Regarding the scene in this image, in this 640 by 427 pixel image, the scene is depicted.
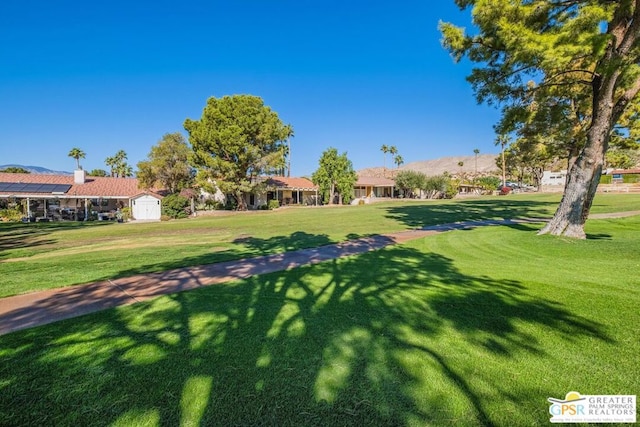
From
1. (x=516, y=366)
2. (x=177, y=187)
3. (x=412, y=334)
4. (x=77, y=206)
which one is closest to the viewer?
(x=516, y=366)

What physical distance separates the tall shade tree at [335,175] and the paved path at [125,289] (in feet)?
110

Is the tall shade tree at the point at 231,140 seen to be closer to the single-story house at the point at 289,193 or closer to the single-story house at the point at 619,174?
the single-story house at the point at 289,193

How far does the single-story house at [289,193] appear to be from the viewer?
134ft

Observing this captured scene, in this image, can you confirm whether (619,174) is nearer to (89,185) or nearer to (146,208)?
(146,208)

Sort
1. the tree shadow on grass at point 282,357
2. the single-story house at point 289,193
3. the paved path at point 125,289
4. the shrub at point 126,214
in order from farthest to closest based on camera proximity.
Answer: the single-story house at point 289,193 < the shrub at point 126,214 < the paved path at point 125,289 < the tree shadow on grass at point 282,357

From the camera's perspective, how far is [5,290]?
5316mm

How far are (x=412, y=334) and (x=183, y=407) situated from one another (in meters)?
2.32

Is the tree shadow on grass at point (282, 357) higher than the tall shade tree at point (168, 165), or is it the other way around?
the tall shade tree at point (168, 165)

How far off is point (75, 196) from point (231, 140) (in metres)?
15.7

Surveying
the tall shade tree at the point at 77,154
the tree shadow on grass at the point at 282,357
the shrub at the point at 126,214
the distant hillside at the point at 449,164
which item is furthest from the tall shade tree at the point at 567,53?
the distant hillside at the point at 449,164

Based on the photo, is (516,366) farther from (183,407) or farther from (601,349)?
(183,407)

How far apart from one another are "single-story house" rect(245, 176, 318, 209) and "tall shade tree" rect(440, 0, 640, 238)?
32.9 meters

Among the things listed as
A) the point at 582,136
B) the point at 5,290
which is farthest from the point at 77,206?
the point at 582,136

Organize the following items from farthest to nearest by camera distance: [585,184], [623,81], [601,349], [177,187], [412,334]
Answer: [177,187] < [585,184] < [623,81] < [412,334] < [601,349]
